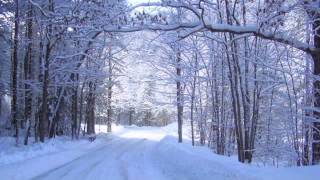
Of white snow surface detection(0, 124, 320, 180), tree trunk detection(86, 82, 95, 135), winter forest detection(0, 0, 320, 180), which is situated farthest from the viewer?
tree trunk detection(86, 82, 95, 135)

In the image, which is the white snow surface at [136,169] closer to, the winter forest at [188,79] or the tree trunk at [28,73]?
the winter forest at [188,79]

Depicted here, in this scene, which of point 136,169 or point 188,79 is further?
point 188,79

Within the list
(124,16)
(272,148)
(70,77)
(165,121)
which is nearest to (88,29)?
(124,16)

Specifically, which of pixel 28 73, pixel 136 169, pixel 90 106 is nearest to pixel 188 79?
pixel 28 73

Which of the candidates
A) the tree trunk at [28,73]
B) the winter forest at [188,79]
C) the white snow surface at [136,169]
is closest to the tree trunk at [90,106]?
the winter forest at [188,79]

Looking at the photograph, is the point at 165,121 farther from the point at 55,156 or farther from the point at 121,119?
the point at 55,156

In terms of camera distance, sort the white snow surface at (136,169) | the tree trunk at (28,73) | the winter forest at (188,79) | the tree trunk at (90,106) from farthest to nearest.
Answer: the tree trunk at (90,106)
the tree trunk at (28,73)
the white snow surface at (136,169)
the winter forest at (188,79)

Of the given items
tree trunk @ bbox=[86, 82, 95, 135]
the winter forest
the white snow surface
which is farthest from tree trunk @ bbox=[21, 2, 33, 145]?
the white snow surface

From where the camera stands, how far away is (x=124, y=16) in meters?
9.96

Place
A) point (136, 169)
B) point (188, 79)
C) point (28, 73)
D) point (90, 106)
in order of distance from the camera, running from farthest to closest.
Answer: point (90, 106) → point (28, 73) → point (188, 79) → point (136, 169)

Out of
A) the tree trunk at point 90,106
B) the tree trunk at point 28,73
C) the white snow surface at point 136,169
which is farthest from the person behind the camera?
the tree trunk at point 90,106

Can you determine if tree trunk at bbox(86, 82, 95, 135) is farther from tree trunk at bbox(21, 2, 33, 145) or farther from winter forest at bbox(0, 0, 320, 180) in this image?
tree trunk at bbox(21, 2, 33, 145)

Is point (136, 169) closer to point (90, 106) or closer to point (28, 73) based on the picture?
point (28, 73)

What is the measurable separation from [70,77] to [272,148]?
17.3 m
